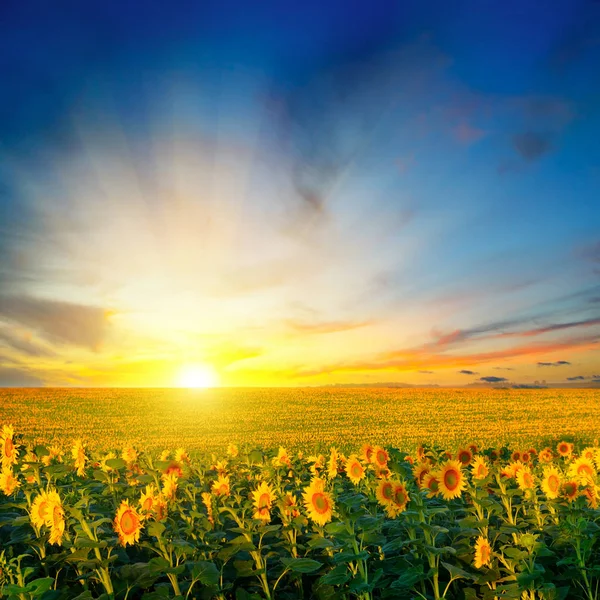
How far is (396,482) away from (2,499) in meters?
4.54

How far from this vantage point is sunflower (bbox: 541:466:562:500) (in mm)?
5652

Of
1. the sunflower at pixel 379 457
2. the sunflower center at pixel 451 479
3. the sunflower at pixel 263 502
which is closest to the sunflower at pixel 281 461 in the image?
the sunflower at pixel 379 457

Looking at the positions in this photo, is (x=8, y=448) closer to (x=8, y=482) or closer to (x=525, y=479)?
(x=8, y=482)

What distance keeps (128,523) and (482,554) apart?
2571mm

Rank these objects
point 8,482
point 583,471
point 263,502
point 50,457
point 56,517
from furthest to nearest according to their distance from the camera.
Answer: point 50,457, point 583,471, point 8,482, point 263,502, point 56,517

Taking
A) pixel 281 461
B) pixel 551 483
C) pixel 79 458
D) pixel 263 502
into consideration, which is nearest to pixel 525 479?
pixel 551 483

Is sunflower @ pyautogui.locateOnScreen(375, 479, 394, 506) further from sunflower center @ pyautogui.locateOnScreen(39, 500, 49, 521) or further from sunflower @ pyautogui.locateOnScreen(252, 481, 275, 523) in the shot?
sunflower center @ pyautogui.locateOnScreen(39, 500, 49, 521)

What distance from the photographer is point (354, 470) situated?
247 inches

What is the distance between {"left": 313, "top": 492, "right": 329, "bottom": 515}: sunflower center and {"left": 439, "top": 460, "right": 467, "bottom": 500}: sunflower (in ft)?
3.73

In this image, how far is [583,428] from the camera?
28516 mm

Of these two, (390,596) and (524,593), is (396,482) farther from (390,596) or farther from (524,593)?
(524,593)

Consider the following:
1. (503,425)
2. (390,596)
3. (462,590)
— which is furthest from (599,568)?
(503,425)

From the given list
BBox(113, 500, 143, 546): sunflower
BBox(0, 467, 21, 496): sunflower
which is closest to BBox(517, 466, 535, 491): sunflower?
BBox(113, 500, 143, 546): sunflower

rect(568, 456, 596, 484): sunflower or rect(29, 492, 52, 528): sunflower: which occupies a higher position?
rect(568, 456, 596, 484): sunflower
